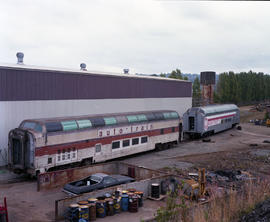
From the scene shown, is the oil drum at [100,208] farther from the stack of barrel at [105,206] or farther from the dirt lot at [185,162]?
the dirt lot at [185,162]

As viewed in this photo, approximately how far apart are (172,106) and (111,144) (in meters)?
18.2

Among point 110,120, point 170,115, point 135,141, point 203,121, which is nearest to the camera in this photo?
point 110,120

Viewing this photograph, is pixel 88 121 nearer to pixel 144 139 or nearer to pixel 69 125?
pixel 69 125

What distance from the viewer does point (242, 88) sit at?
90562 mm

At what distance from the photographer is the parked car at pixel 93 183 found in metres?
15.5

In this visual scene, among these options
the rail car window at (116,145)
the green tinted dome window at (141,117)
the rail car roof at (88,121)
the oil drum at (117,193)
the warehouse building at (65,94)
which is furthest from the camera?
the green tinted dome window at (141,117)

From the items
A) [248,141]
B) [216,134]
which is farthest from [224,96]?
[248,141]

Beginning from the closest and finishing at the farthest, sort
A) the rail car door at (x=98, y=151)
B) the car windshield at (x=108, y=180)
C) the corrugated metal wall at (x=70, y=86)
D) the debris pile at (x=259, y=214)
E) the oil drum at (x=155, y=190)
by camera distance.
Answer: the debris pile at (x=259, y=214) → the oil drum at (x=155, y=190) → the car windshield at (x=108, y=180) → the corrugated metal wall at (x=70, y=86) → the rail car door at (x=98, y=151)

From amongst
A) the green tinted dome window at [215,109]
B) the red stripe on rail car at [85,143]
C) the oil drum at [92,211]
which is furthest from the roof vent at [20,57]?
the green tinted dome window at [215,109]

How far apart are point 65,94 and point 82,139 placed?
22.2ft

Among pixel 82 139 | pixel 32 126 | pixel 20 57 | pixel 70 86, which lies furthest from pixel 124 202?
pixel 20 57

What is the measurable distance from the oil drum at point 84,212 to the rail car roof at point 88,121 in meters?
8.09

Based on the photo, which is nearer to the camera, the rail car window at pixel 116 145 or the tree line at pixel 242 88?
the rail car window at pixel 116 145

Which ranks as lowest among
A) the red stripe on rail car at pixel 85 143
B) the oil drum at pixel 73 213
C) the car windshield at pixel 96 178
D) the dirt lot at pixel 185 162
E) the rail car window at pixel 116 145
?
the dirt lot at pixel 185 162
